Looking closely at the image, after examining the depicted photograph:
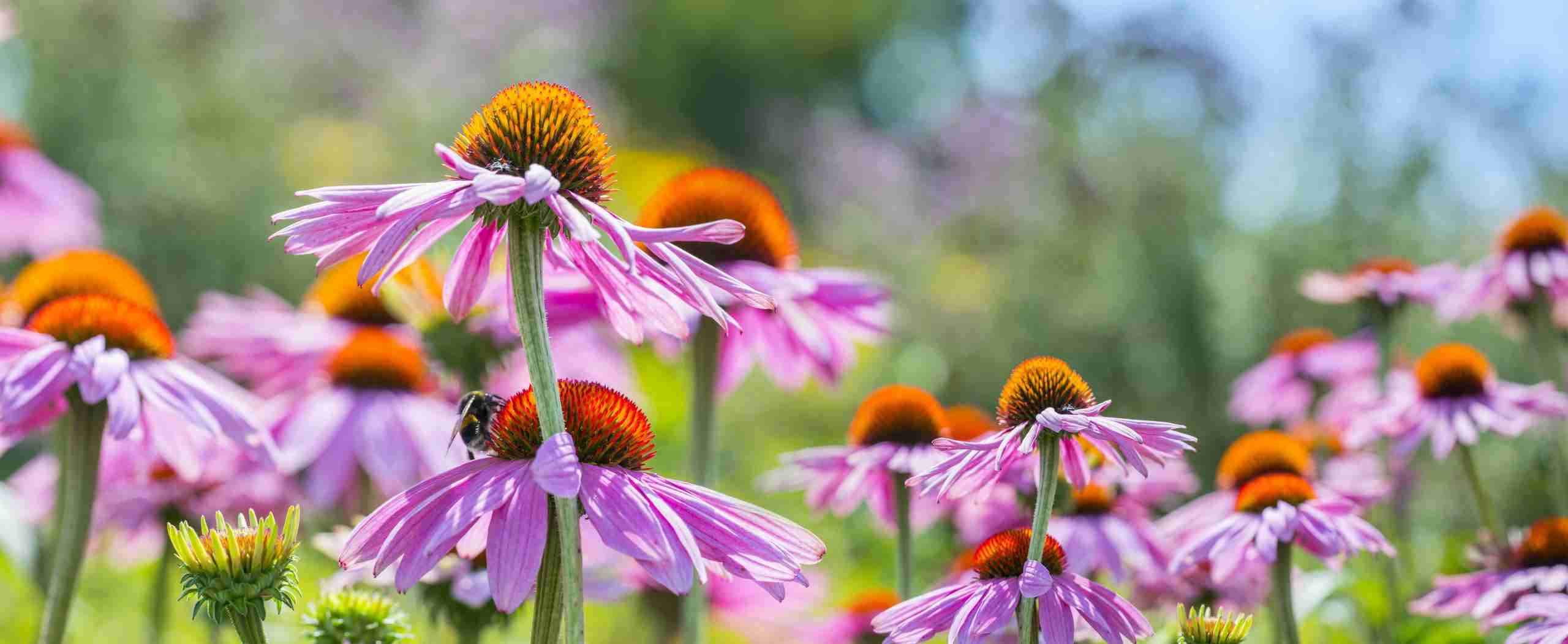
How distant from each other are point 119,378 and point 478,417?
1.62ft

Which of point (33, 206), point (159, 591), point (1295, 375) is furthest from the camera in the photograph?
point (33, 206)

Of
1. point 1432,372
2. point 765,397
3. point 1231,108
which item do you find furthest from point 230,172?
point 1432,372

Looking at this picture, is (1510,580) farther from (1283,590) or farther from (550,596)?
(550,596)

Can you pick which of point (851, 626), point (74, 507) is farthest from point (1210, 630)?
point (74, 507)

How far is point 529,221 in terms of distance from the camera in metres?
0.96

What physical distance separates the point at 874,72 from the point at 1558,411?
55.4ft

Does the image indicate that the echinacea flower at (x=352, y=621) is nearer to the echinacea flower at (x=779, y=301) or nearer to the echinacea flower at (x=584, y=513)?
the echinacea flower at (x=584, y=513)

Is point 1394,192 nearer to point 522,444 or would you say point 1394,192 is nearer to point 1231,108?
point 1231,108

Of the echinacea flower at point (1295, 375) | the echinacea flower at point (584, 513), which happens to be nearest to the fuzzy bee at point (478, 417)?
the echinacea flower at point (584, 513)

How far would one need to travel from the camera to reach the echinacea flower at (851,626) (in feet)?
6.21

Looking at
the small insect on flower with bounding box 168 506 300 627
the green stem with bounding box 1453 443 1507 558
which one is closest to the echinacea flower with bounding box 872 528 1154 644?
the small insect on flower with bounding box 168 506 300 627

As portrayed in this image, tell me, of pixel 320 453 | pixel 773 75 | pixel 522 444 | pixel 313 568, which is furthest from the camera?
pixel 773 75

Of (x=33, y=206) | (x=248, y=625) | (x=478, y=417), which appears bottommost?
(x=248, y=625)

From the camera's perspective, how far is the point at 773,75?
17172 millimetres
